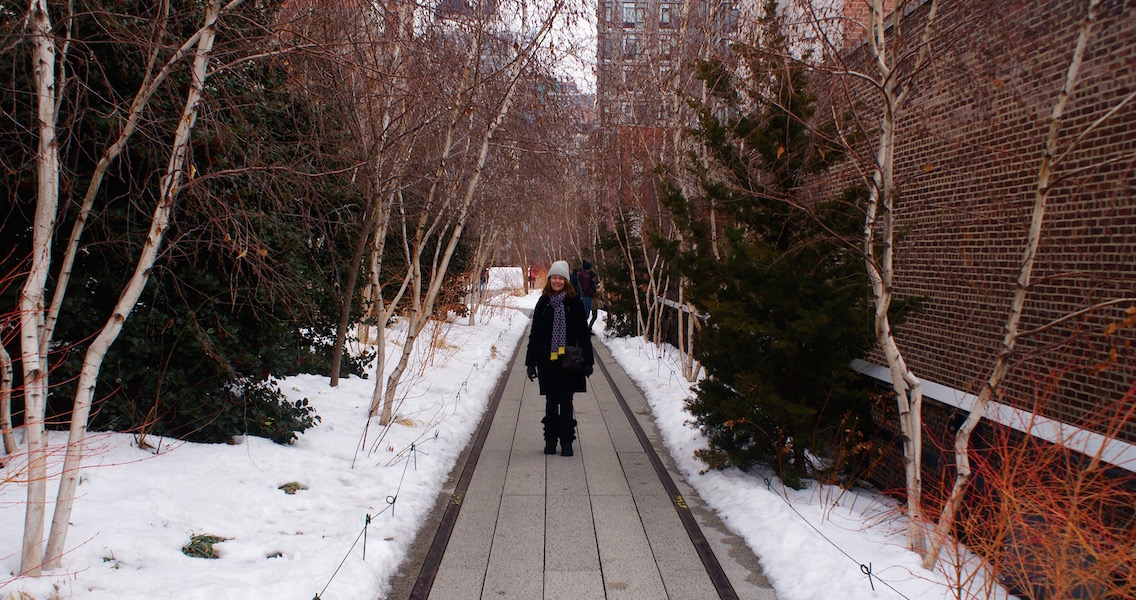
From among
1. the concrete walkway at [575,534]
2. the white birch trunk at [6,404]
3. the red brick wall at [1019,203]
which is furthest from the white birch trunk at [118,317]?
the red brick wall at [1019,203]

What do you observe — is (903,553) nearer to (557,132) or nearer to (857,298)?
(857,298)

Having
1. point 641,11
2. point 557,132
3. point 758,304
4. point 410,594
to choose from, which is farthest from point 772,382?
point 641,11

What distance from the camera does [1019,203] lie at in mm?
5371

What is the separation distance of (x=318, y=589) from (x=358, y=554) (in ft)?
1.86

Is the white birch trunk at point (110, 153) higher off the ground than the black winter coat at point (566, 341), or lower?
higher

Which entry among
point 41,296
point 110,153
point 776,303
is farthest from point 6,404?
point 776,303

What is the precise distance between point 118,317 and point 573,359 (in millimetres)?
4414

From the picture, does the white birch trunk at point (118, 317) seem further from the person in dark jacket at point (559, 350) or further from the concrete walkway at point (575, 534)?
the person in dark jacket at point (559, 350)

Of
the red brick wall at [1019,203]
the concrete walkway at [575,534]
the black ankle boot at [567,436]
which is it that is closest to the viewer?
the red brick wall at [1019,203]

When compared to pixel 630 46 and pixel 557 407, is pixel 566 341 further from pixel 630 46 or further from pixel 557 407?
pixel 630 46

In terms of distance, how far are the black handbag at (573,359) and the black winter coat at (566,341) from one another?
8 centimetres

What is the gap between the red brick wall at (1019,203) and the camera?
4.38 meters

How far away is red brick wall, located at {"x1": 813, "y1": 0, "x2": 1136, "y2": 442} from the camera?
14.4 ft

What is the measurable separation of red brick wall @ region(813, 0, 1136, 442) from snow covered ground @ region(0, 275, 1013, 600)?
1.44 meters
